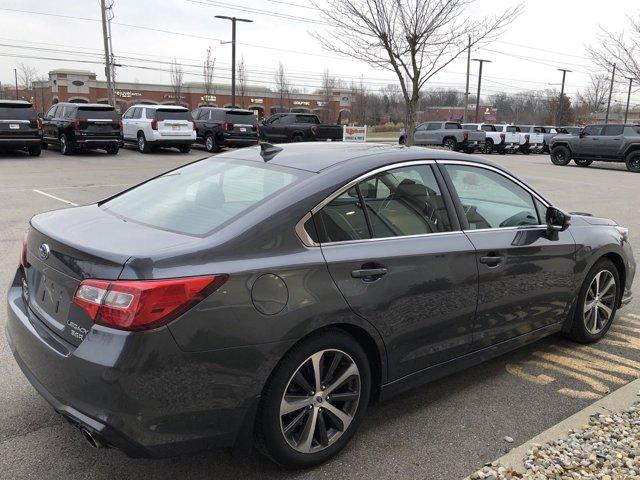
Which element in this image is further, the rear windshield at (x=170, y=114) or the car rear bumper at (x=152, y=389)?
the rear windshield at (x=170, y=114)

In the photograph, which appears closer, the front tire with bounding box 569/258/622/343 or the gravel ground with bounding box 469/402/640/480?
the gravel ground with bounding box 469/402/640/480

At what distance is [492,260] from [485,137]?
99.4 ft

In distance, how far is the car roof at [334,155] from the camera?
3.25 meters

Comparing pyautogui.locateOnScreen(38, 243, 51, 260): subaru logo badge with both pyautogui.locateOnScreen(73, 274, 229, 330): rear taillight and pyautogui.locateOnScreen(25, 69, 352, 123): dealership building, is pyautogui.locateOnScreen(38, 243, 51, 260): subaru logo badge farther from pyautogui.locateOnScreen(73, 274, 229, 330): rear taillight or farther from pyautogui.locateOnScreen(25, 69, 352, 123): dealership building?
pyautogui.locateOnScreen(25, 69, 352, 123): dealership building

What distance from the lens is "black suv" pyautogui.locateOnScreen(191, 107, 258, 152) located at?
23641 mm

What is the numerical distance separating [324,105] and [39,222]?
79.5 m

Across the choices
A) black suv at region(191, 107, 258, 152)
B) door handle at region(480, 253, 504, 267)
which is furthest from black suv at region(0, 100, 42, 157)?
door handle at region(480, 253, 504, 267)

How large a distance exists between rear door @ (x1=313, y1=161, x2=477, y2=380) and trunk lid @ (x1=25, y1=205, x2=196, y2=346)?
2.61ft

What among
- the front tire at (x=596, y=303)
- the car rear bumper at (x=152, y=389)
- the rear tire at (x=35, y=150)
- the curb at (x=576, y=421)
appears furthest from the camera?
the rear tire at (x=35, y=150)

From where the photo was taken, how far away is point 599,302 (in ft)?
15.0

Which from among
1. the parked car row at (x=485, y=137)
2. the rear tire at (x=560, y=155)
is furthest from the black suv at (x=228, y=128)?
the rear tire at (x=560, y=155)

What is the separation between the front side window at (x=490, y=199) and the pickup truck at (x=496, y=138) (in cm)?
2984

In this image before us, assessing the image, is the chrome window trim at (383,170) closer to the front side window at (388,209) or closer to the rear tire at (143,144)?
the front side window at (388,209)

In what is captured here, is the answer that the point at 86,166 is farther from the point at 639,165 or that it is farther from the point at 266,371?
the point at 639,165
